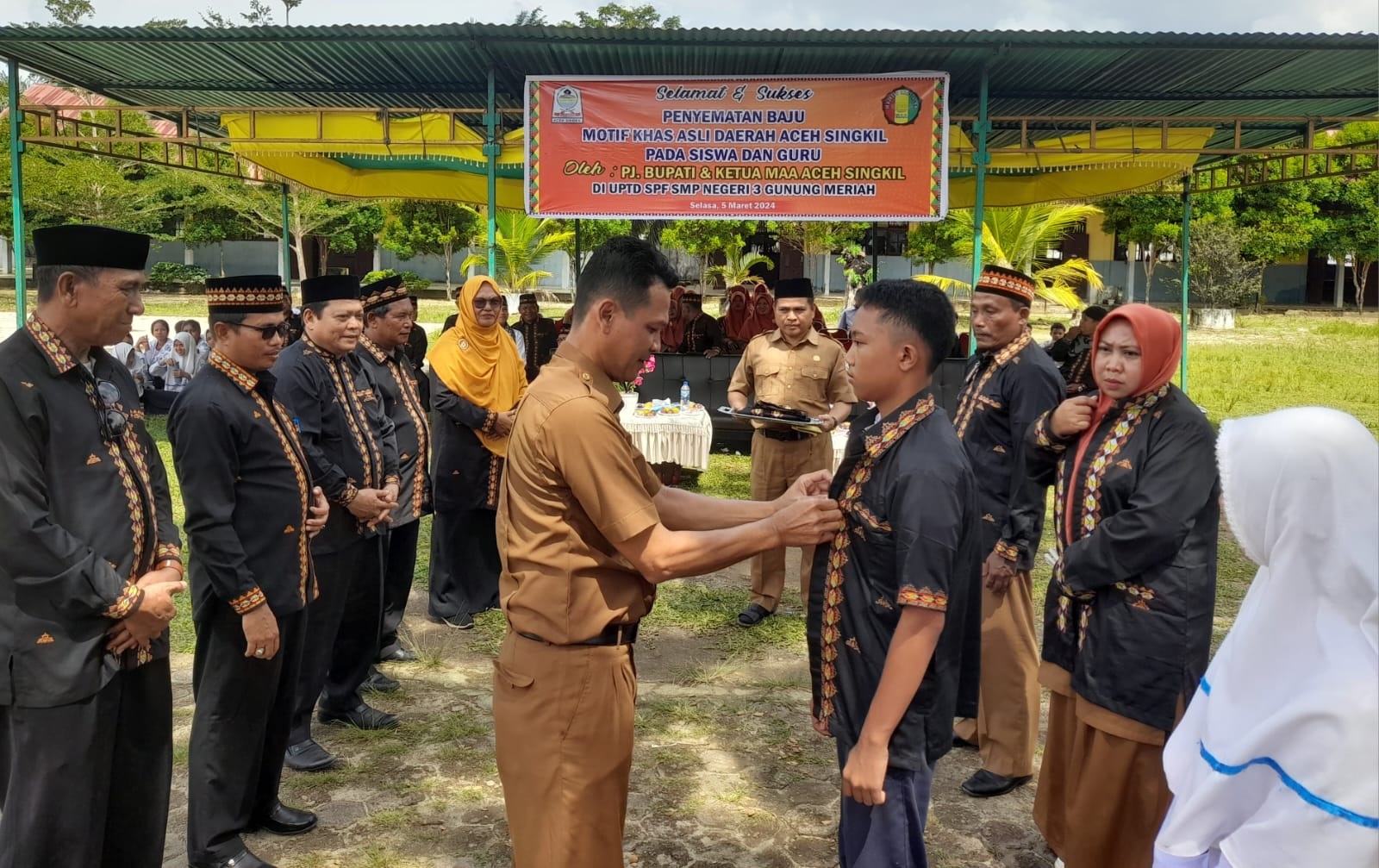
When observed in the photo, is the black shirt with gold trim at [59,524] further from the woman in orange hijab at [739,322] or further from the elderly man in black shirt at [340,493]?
the woman in orange hijab at [739,322]

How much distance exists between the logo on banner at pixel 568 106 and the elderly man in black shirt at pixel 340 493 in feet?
14.8

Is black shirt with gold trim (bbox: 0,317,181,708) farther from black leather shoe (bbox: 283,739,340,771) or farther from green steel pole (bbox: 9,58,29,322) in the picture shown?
green steel pole (bbox: 9,58,29,322)

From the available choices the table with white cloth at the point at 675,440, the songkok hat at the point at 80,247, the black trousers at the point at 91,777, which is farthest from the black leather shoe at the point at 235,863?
the table with white cloth at the point at 675,440

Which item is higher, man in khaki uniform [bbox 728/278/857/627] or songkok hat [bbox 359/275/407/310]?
songkok hat [bbox 359/275/407/310]

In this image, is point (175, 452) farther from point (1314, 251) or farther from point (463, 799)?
point (1314, 251)

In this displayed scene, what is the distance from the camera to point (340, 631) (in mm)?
4723

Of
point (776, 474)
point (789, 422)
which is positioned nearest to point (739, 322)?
point (776, 474)

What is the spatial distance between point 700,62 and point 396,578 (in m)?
5.89

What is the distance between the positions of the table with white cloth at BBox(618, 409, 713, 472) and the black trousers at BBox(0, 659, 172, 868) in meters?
6.33

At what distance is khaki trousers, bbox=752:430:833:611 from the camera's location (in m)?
6.24

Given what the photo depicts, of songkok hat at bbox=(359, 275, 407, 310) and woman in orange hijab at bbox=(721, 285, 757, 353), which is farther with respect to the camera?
woman in orange hijab at bbox=(721, 285, 757, 353)

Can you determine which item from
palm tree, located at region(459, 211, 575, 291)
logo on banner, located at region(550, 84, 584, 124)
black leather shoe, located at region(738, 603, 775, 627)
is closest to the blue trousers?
black leather shoe, located at region(738, 603, 775, 627)

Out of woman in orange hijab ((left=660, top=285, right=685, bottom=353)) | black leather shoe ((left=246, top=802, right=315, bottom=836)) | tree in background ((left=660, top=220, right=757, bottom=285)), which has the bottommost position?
black leather shoe ((left=246, top=802, right=315, bottom=836))

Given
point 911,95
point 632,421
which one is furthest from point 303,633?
point 911,95
